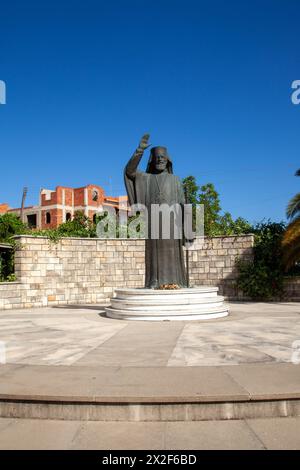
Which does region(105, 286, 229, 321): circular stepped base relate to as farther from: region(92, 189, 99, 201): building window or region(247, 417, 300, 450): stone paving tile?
region(92, 189, 99, 201): building window

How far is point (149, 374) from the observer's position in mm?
4219

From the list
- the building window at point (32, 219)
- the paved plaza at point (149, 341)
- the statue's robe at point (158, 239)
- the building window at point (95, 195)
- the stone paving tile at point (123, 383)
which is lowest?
the paved plaza at point (149, 341)

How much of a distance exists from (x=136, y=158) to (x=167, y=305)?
3318 millimetres

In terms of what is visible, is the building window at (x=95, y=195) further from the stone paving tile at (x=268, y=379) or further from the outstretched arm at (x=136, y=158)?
the stone paving tile at (x=268, y=379)

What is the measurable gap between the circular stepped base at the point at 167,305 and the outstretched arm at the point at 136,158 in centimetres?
268

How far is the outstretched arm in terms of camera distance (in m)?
9.20

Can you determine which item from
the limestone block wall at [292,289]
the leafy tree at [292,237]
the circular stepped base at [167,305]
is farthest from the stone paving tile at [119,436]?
the limestone block wall at [292,289]

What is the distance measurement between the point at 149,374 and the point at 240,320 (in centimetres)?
504

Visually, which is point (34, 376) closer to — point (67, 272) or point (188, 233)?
point (188, 233)

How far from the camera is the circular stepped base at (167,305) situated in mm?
8734

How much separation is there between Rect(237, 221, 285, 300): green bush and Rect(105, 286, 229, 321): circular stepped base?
18.8ft

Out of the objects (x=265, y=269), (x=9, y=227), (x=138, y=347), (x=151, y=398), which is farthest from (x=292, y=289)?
(x=9, y=227)

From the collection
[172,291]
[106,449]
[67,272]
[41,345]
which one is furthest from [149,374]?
[67,272]

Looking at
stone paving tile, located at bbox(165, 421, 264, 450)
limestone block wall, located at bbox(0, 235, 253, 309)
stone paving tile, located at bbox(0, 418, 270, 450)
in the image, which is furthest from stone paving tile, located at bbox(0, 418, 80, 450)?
limestone block wall, located at bbox(0, 235, 253, 309)
